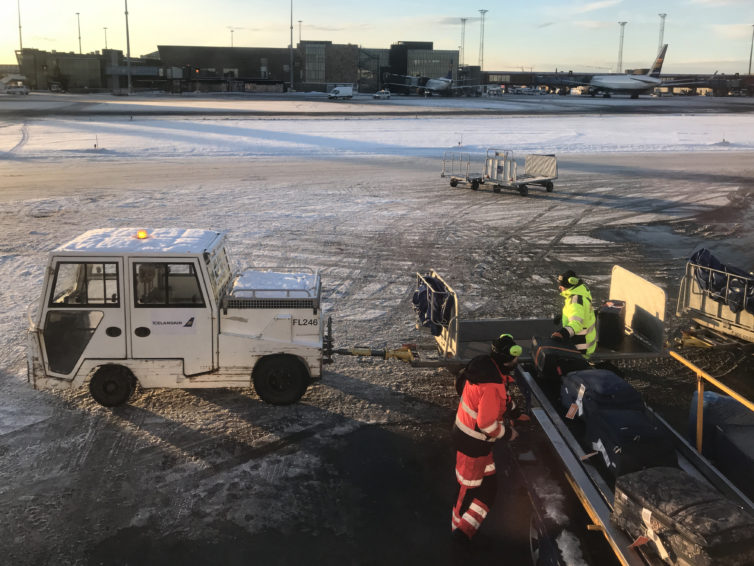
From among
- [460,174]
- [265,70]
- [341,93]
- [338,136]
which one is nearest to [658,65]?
[341,93]

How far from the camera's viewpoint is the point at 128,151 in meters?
33.2

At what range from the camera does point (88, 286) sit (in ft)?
24.8

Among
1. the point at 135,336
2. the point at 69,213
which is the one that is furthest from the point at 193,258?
the point at 69,213

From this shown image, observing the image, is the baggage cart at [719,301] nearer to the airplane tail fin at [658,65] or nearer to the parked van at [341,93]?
the parked van at [341,93]

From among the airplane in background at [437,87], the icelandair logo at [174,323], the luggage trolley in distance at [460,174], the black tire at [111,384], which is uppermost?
the airplane in background at [437,87]

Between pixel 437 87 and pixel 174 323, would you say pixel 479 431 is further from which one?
pixel 437 87

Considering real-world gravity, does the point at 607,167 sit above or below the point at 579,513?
above

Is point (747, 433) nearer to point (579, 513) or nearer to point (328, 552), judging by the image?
point (579, 513)

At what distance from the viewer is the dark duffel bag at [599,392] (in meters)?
6.15

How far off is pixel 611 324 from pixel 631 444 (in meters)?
4.16

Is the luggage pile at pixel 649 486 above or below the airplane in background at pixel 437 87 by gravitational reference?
below

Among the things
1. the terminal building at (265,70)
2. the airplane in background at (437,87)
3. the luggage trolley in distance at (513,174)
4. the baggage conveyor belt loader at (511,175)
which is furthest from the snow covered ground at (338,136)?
the terminal building at (265,70)

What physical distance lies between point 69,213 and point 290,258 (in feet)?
28.4

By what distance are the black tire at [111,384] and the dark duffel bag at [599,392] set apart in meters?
5.33
